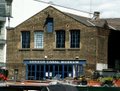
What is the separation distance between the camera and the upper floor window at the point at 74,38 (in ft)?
235

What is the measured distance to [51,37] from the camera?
73500mm

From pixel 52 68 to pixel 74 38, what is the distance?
5.22 meters

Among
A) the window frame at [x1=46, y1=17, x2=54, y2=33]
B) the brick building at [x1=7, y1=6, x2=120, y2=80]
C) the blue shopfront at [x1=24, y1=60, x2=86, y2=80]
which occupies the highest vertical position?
the window frame at [x1=46, y1=17, x2=54, y2=33]

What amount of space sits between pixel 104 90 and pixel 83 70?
124 ft

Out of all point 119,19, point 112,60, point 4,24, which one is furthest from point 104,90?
point 119,19

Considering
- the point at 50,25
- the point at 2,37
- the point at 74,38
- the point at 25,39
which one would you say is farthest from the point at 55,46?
the point at 2,37

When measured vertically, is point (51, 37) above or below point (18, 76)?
above

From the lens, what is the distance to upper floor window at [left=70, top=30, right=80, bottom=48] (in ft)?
235

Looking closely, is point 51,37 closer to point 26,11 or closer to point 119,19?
point 26,11

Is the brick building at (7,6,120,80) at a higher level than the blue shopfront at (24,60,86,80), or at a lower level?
higher

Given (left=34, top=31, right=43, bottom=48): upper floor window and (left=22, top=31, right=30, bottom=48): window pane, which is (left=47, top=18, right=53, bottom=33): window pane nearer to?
(left=34, top=31, right=43, bottom=48): upper floor window

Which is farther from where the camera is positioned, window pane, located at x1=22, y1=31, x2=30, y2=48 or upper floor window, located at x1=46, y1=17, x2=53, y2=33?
window pane, located at x1=22, y1=31, x2=30, y2=48

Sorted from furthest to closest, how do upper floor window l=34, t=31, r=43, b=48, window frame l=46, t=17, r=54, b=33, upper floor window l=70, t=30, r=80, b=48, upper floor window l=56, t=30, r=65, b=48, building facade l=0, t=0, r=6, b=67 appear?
building facade l=0, t=0, r=6, b=67
upper floor window l=34, t=31, r=43, b=48
window frame l=46, t=17, r=54, b=33
upper floor window l=56, t=30, r=65, b=48
upper floor window l=70, t=30, r=80, b=48

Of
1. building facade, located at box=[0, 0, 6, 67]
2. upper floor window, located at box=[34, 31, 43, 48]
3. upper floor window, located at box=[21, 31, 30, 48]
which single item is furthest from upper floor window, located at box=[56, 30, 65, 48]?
building facade, located at box=[0, 0, 6, 67]
